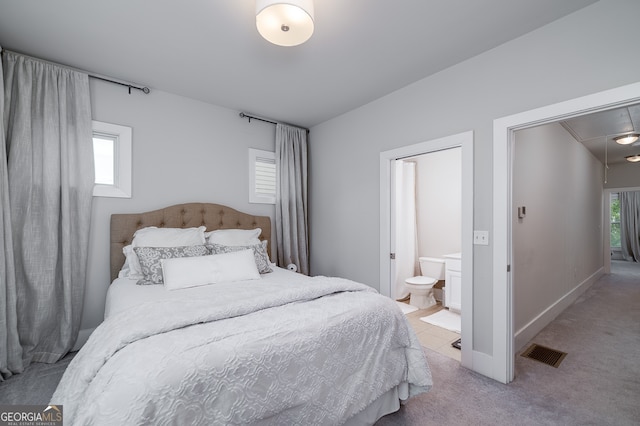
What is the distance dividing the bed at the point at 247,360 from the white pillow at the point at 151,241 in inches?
15.3

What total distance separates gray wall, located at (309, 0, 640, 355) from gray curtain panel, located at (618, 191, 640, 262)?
8.37 meters

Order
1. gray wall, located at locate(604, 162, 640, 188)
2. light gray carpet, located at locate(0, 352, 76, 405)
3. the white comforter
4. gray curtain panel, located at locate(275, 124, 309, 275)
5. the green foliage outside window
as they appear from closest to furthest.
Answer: the white comforter < light gray carpet, located at locate(0, 352, 76, 405) < gray curtain panel, located at locate(275, 124, 309, 275) < gray wall, located at locate(604, 162, 640, 188) < the green foliage outside window

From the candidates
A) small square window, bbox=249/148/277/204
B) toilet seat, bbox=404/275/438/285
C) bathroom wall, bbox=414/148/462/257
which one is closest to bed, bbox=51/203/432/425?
small square window, bbox=249/148/277/204

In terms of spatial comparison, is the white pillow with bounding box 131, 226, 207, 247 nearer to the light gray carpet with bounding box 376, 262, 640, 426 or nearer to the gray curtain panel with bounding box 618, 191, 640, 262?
the light gray carpet with bounding box 376, 262, 640, 426

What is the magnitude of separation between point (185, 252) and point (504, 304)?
106 inches

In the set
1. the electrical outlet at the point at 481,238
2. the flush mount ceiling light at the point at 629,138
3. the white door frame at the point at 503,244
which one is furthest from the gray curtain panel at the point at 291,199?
the flush mount ceiling light at the point at 629,138

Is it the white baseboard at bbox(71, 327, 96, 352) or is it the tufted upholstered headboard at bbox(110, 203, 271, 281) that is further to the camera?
the tufted upholstered headboard at bbox(110, 203, 271, 281)

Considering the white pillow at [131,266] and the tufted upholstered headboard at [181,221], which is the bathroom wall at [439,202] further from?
the white pillow at [131,266]

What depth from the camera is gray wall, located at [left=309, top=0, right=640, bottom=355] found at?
1.75 m

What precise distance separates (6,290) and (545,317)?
16.8 ft

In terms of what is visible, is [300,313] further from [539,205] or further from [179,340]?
[539,205]

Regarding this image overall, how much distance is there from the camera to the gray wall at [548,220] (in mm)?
2660

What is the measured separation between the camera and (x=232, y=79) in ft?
8.93

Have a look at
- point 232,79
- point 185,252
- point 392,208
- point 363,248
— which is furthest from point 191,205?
point 392,208
